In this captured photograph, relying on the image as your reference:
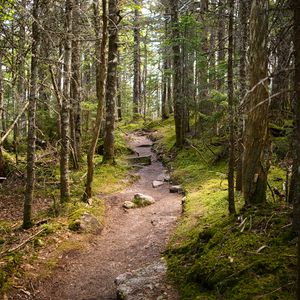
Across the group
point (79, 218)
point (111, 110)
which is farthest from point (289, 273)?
point (111, 110)

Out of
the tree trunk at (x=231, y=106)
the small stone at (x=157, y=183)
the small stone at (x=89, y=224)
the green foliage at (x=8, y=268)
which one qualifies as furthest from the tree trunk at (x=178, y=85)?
the green foliage at (x=8, y=268)

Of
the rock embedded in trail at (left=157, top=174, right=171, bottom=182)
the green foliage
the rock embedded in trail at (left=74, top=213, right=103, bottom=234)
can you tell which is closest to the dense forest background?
the rock embedded in trail at (left=74, top=213, right=103, bottom=234)

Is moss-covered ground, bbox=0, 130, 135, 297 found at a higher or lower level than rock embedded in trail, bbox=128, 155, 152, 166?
lower

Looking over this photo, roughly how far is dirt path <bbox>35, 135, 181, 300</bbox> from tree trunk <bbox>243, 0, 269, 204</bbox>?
2.60 meters

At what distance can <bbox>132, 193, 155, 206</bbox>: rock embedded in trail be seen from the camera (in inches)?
437

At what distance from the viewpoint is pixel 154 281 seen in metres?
6.14

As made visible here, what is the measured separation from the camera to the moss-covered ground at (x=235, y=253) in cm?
463

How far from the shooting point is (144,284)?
6.02 meters

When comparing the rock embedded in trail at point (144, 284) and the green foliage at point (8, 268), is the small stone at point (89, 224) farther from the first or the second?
the rock embedded in trail at point (144, 284)

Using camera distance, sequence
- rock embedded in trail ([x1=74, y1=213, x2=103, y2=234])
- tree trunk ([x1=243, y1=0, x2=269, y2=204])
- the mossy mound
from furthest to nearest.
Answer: rock embedded in trail ([x1=74, y1=213, x2=103, y2=234])
tree trunk ([x1=243, y1=0, x2=269, y2=204])
the mossy mound

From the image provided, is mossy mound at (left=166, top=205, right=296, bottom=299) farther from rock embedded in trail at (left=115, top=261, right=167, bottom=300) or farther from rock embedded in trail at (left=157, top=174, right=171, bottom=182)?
rock embedded in trail at (left=157, top=174, right=171, bottom=182)

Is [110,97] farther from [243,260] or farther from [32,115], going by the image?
[243,260]

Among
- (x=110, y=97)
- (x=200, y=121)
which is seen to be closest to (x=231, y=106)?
(x=110, y=97)

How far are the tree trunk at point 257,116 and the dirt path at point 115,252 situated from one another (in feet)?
8.53
